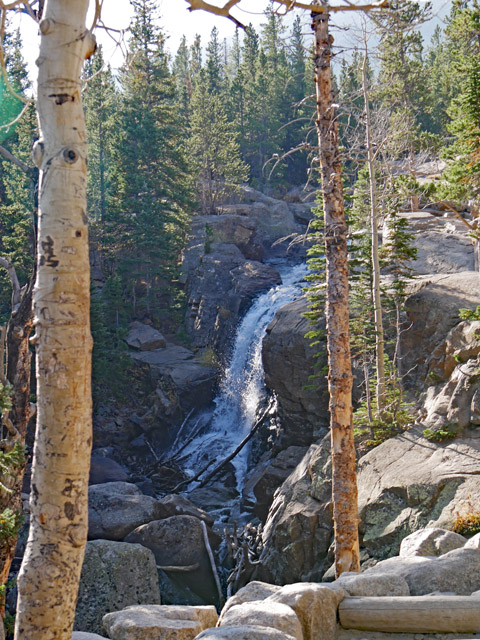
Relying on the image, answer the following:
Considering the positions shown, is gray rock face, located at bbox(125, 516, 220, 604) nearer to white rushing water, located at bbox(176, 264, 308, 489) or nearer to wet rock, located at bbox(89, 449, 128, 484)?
white rushing water, located at bbox(176, 264, 308, 489)

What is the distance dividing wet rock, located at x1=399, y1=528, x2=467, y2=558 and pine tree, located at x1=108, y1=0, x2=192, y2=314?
25.5 m

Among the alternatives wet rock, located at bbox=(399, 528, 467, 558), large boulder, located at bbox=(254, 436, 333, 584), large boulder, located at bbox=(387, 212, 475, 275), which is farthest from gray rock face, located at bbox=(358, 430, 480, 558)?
large boulder, located at bbox=(387, 212, 475, 275)

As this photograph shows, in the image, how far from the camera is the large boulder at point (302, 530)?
45.6 feet

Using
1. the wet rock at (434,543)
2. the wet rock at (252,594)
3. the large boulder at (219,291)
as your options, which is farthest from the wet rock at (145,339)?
the wet rock at (252,594)

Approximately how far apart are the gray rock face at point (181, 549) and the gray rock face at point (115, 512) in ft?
1.59

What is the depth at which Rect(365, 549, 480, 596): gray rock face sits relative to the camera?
5.91 metres

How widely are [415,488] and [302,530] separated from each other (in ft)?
11.8

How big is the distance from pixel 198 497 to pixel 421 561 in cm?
1508

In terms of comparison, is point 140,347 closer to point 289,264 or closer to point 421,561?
point 289,264

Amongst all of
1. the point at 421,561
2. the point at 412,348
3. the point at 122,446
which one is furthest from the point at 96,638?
the point at 122,446

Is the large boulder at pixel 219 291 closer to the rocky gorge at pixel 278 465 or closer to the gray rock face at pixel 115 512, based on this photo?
the rocky gorge at pixel 278 465

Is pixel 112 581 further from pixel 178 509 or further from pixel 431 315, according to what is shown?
pixel 431 315

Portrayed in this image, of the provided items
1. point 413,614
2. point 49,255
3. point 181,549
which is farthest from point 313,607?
point 181,549

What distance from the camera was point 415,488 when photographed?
1180 centimetres
